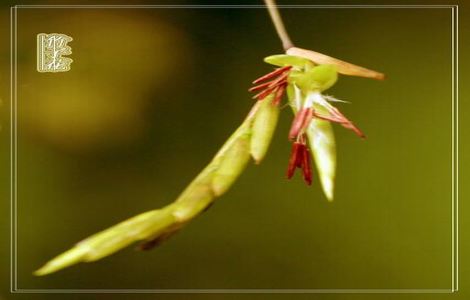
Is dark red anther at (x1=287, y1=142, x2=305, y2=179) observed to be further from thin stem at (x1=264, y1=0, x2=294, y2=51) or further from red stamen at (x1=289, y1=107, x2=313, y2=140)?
thin stem at (x1=264, y1=0, x2=294, y2=51)

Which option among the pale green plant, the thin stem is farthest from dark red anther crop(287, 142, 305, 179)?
the thin stem

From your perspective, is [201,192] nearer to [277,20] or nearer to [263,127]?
[263,127]

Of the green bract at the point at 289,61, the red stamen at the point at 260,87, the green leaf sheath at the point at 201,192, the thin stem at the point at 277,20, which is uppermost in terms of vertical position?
the thin stem at the point at 277,20

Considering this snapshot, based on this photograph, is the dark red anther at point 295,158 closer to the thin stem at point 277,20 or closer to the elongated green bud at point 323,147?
the elongated green bud at point 323,147

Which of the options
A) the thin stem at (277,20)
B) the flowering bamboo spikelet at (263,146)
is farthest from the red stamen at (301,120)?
the thin stem at (277,20)

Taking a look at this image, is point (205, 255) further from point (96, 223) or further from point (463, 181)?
point (463, 181)

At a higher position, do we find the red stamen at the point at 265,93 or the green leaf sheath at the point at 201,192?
the red stamen at the point at 265,93

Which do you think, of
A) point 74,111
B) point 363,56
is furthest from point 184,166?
point 363,56
